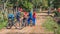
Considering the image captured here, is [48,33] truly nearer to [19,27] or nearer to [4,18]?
[19,27]

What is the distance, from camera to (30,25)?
23.9 meters

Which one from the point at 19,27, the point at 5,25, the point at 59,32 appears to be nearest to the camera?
the point at 59,32

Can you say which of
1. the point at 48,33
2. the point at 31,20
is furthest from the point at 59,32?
the point at 31,20

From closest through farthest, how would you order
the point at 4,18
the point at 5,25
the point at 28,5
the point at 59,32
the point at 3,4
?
1. the point at 59,32
2. the point at 5,25
3. the point at 4,18
4. the point at 3,4
5. the point at 28,5

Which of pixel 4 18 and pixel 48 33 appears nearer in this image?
pixel 48 33

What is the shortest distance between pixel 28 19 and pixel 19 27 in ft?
9.17

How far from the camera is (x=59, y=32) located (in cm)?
1653

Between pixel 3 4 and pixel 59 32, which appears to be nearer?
pixel 59 32

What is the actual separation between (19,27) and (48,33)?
4.39 meters

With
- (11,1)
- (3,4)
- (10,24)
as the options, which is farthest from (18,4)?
(10,24)

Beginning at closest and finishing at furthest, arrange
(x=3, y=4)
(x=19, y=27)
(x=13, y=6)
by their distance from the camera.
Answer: (x=19, y=27)
(x=3, y=4)
(x=13, y=6)

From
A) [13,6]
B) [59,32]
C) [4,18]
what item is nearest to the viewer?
[59,32]

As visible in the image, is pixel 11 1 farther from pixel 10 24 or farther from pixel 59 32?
pixel 59 32

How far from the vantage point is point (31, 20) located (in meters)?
23.7
